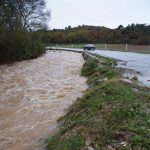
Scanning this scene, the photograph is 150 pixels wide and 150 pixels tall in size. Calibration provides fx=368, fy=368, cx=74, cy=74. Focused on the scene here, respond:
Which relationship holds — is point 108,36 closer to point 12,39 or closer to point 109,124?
point 12,39

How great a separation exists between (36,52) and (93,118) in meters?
38.7

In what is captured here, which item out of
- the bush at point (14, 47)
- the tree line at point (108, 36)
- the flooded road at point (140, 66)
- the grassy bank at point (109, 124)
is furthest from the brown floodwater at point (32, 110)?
the tree line at point (108, 36)

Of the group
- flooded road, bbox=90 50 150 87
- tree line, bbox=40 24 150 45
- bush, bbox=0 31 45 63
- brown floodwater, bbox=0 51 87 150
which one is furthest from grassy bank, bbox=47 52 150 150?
tree line, bbox=40 24 150 45

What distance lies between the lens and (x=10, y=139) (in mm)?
9812

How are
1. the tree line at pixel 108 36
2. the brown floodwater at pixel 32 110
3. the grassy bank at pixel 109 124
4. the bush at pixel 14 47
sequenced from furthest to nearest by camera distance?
the tree line at pixel 108 36
the bush at pixel 14 47
the brown floodwater at pixel 32 110
the grassy bank at pixel 109 124

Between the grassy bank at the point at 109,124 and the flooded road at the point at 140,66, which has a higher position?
the grassy bank at the point at 109,124

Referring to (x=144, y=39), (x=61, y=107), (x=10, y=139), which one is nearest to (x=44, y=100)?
(x=61, y=107)

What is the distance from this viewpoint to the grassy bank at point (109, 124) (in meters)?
7.36

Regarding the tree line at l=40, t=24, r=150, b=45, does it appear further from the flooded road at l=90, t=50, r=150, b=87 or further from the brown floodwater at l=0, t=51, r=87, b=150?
the brown floodwater at l=0, t=51, r=87, b=150

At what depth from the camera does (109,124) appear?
845 cm

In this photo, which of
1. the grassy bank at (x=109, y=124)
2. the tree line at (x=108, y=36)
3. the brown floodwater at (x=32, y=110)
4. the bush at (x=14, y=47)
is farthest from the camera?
the tree line at (x=108, y=36)

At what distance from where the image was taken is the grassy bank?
7.36 metres

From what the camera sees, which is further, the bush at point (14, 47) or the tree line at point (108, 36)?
the tree line at point (108, 36)

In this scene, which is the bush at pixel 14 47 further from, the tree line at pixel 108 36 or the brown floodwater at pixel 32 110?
the tree line at pixel 108 36
